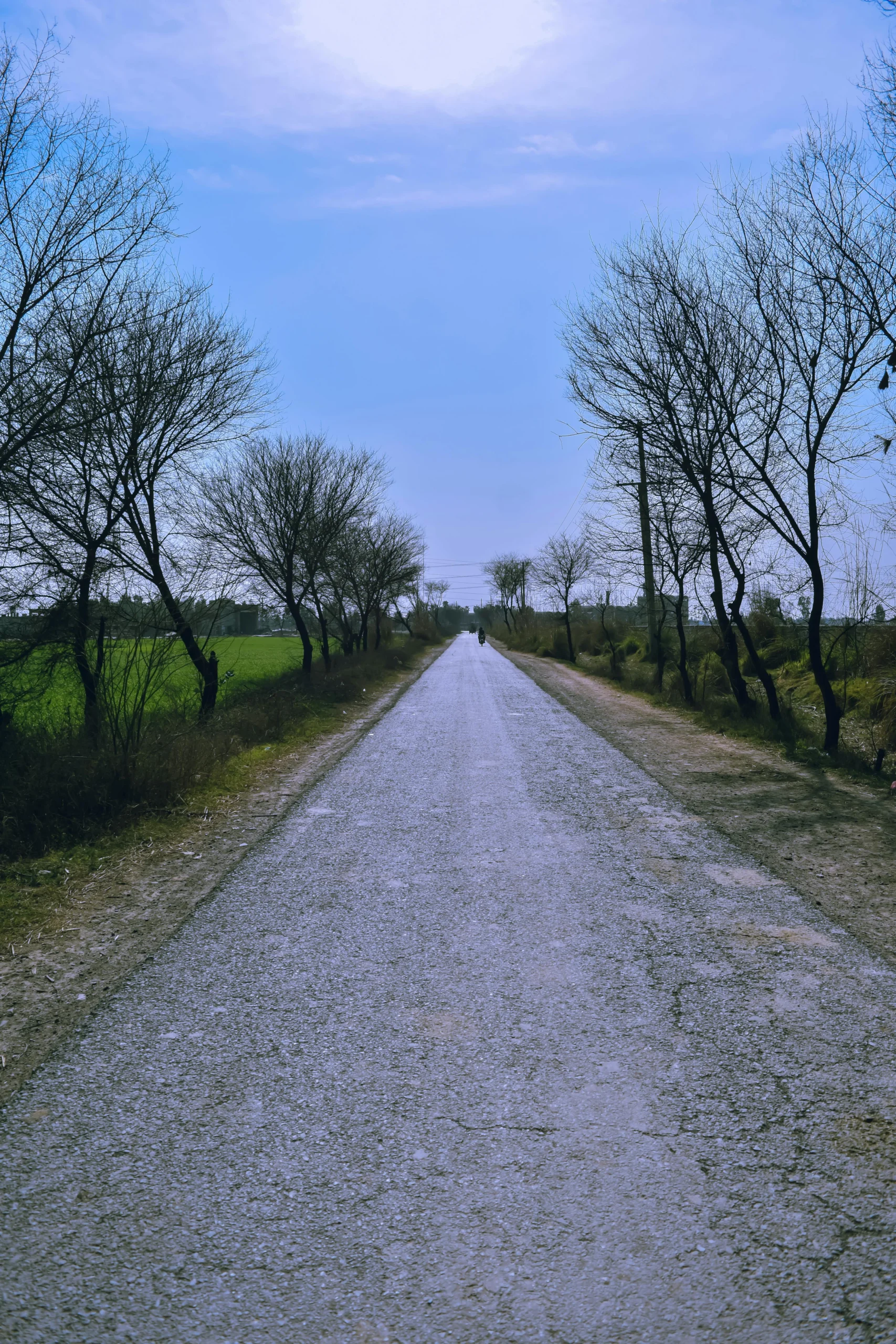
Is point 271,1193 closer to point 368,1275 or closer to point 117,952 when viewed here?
point 368,1275

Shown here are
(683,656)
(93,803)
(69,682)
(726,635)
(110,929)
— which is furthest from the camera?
(683,656)

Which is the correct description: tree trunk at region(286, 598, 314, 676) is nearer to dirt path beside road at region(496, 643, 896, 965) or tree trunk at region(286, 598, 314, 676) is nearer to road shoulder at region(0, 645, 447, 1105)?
dirt path beside road at region(496, 643, 896, 965)

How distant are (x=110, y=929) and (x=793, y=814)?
19.7 ft

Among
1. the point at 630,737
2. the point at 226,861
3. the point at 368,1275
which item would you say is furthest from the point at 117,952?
the point at 630,737

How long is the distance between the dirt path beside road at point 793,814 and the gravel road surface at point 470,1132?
0.35 m

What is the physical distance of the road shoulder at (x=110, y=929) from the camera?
13.0 ft

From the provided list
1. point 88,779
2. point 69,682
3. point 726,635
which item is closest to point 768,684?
point 726,635

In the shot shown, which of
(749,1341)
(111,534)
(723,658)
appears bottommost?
(749,1341)

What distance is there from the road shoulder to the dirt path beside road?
4.02 meters

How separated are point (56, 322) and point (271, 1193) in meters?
8.65

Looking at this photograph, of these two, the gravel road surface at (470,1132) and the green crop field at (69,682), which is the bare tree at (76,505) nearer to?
the green crop field at (69,682)

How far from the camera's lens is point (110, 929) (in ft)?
17.3

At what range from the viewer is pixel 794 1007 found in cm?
400

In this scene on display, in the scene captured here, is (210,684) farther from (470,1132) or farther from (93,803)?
(470,1132)
